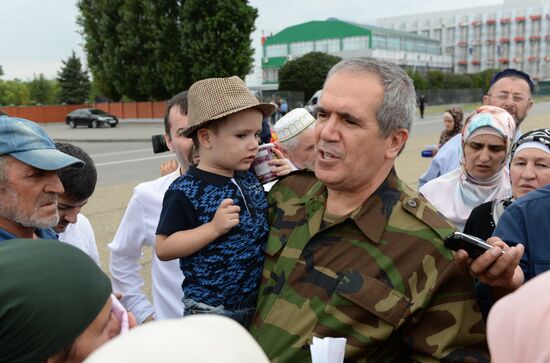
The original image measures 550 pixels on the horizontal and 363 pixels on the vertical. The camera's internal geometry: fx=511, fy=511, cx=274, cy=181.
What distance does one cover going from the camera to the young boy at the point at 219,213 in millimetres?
2139

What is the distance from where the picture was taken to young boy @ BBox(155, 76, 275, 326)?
214 cm

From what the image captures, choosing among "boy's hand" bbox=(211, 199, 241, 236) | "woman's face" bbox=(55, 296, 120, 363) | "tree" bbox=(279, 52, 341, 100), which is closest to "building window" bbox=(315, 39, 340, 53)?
"tree" bbox=(279, 52, 341, 100)

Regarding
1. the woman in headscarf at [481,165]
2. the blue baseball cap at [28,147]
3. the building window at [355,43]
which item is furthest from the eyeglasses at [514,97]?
the building window at [355,43]

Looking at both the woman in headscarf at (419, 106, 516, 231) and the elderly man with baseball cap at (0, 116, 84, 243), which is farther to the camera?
the woman in headscarf at (419, 106, 516, 231)

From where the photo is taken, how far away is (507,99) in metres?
4.36

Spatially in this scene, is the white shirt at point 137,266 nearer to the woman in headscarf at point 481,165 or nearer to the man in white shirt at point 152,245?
the man in white shirt at point 152,245

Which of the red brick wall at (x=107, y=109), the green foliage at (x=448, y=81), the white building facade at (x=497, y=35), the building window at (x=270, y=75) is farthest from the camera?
the white building facade at (x=497, y=35)

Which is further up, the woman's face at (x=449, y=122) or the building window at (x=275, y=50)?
the building window at (x=275, y=50)

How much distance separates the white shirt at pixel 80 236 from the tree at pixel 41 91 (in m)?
78.1

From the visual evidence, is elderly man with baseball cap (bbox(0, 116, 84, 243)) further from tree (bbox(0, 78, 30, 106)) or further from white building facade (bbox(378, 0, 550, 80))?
white building facade (bbox(378, 0, 550, 80))

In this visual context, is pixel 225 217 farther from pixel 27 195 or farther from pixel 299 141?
pixel 299 141

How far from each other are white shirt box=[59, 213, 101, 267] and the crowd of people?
19cm

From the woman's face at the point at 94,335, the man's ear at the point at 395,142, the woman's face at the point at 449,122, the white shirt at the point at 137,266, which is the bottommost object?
the white shirt at the point at 137,266

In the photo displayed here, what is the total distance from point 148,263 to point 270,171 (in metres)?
4.26
